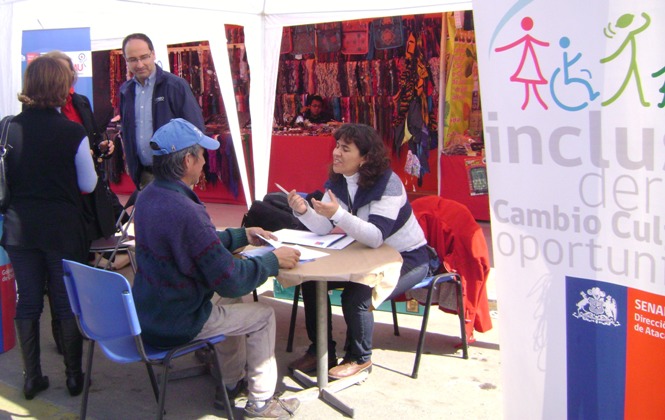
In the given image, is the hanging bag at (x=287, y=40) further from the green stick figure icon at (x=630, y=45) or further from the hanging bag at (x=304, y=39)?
the green stick figure icon at (x=630, y=45)

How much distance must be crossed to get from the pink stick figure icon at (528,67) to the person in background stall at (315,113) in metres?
6.63

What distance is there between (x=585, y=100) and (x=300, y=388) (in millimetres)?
2263

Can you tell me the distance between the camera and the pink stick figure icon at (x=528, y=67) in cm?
184

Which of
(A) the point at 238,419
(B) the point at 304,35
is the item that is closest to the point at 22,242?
(A) the point at 238,419

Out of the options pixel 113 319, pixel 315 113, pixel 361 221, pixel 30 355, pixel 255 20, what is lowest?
pixel 30 355

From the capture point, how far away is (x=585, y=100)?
1.78 meters

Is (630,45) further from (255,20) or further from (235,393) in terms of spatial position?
(255,20)

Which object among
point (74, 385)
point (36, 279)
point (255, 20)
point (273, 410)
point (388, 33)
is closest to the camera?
point (273, 410)

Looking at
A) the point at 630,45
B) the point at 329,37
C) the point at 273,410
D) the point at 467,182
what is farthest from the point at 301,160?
the point at 630,45

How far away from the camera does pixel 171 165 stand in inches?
107

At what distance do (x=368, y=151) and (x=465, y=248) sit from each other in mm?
810

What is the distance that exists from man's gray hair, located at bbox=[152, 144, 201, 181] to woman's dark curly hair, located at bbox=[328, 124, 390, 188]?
1002 millimetres

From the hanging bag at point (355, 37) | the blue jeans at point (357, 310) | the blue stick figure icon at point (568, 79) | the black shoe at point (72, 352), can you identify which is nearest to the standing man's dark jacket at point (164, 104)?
the black shoe at point (72, 352)

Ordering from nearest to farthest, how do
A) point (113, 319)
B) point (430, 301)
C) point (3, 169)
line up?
point (113, 319), point (3, 169), point (430, 301)
